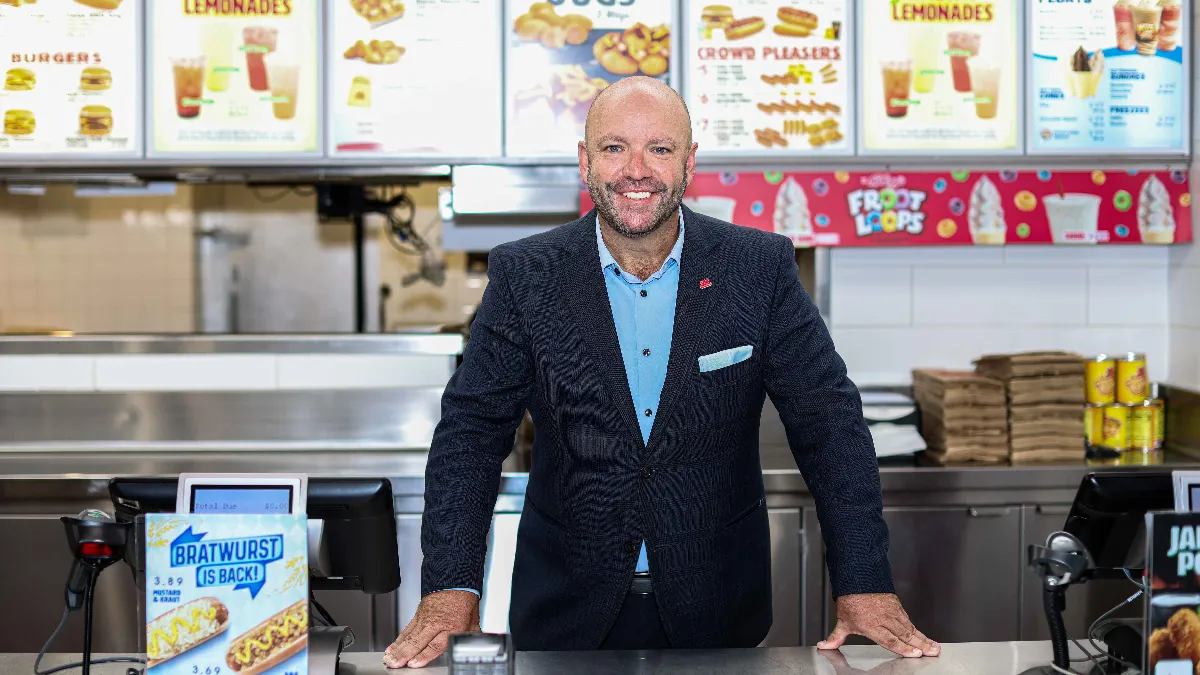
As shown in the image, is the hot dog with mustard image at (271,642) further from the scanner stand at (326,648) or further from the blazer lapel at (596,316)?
the blazer lapel at (596,316)

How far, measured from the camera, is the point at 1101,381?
3365 millimetres

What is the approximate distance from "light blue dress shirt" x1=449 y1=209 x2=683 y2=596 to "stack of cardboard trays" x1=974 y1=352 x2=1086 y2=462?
163cm

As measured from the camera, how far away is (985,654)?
5.58ft

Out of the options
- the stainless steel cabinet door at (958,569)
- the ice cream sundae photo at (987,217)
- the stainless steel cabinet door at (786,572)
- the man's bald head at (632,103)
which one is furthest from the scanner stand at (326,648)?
the ice cream sundae photo at (987,217)

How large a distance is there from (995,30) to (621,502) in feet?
7.16

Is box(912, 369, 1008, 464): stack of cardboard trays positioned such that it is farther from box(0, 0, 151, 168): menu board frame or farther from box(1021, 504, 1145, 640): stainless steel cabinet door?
box(0, 0, 151, 168): menu board frame

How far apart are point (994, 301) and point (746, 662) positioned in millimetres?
2325

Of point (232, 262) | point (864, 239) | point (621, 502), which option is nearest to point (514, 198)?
point (864, 239)

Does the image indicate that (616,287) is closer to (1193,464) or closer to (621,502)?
(621,502)

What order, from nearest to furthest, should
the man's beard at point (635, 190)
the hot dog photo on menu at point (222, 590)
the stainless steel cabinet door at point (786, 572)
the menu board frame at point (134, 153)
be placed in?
the hot dog photo on menu at point (222, 590), the man's beard at point (635, 190), the stainless steel cabinet door at point (786, 572), the menu board frame at point (134, 153)

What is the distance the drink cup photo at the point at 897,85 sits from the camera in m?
3.37

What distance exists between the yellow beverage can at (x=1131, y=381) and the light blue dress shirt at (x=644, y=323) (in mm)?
1963

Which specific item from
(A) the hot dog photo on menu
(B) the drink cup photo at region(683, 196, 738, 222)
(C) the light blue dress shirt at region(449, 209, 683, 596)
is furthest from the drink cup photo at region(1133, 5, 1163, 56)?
(A) the hot dog photo on menu

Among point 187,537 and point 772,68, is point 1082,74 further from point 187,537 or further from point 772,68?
point 187,537
